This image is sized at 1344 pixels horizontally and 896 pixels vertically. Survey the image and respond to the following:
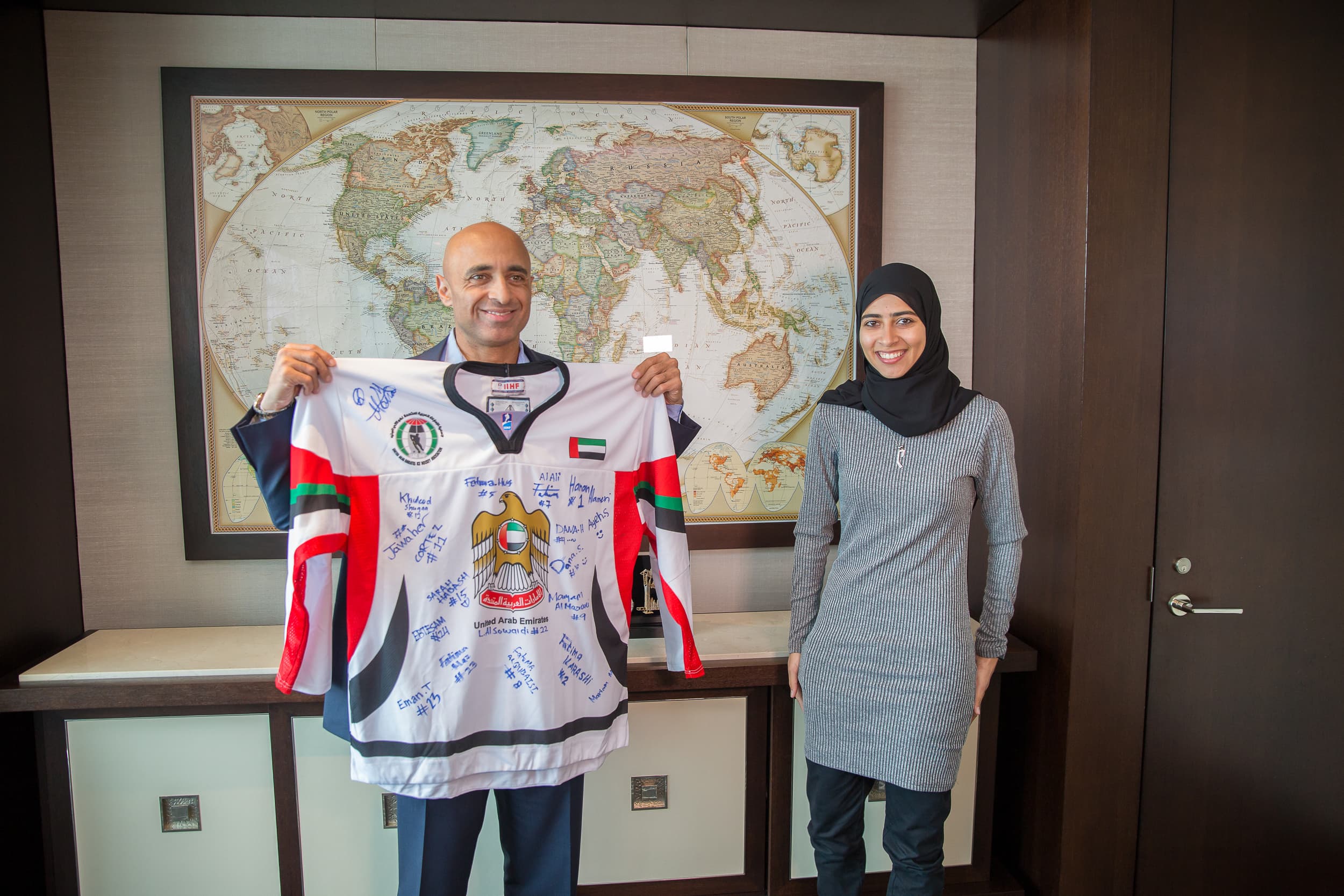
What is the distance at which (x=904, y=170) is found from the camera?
228 cm

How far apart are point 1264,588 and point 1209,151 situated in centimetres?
115

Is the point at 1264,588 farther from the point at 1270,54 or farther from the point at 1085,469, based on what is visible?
the point at 1270,54

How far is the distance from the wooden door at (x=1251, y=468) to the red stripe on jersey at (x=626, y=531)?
1369 mm

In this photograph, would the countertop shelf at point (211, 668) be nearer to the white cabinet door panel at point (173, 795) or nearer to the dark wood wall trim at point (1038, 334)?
the white cabinet door panel at point (173, 795)

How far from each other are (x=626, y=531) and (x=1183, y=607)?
4.86 feet

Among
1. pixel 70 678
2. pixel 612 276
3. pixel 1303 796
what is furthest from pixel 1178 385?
pixel 70 678

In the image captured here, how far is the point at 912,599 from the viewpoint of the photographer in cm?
153

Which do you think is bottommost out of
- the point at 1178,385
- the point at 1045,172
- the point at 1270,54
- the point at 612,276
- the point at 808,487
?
the point at 808,487

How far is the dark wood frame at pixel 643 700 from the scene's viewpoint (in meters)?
1.74

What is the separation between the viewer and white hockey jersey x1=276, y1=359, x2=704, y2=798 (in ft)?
4.58

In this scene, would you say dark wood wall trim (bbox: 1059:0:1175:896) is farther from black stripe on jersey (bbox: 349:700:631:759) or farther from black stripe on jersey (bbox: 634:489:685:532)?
black stripe on jersey (bbox: 349:700:631:759)

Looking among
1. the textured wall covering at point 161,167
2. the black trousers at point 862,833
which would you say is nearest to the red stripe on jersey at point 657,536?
the black trousers at point 862,833

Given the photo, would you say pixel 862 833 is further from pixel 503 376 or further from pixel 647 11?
pixel 647 11
